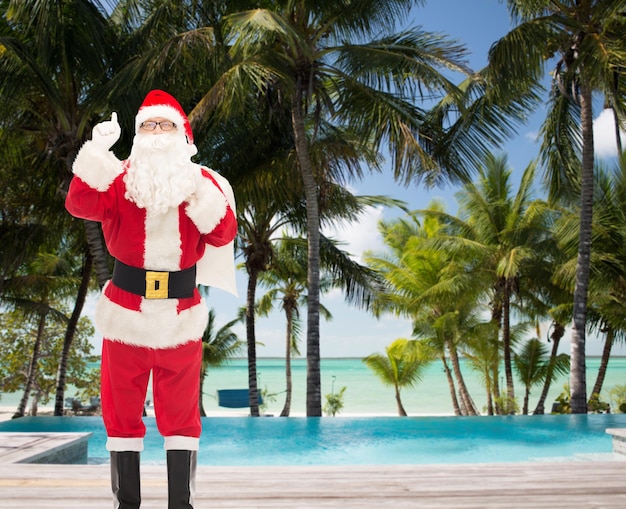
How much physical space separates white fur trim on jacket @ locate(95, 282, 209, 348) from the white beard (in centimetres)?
33

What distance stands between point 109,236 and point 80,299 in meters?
9.40

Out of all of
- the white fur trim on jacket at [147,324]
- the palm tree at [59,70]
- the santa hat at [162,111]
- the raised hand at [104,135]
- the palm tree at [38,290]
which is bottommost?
the white fur trim on jacket at [147,324]

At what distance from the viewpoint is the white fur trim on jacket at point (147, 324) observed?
2.11 m

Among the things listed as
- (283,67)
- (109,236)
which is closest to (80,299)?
(283,67)

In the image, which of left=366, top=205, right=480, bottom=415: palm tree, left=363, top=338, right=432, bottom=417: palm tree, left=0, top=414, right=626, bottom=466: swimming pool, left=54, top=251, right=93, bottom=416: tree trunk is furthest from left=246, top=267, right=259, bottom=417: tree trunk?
left=0, top=414, right=626, bottom=466: swimming pool

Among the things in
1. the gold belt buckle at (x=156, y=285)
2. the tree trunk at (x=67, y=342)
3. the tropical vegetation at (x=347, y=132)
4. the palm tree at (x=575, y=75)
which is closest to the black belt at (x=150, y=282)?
the gold belt buckle at (x=156, y=285)

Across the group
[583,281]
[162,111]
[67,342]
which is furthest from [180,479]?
[67,342]

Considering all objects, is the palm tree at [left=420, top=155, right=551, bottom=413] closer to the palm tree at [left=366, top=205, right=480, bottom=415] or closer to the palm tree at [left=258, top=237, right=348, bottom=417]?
the palm tree at [left=366, top=205, right=480, bottom=415]

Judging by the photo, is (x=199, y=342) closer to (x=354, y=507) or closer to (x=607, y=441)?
(x=354, y=507)

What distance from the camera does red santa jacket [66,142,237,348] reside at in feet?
6.89

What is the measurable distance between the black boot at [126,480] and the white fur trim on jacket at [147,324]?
0.40 meters

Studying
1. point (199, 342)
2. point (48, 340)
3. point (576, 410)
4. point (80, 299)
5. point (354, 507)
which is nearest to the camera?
point (199, 342)

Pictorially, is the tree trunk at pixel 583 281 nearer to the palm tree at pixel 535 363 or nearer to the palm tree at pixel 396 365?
the palm tree at pixel 535 363

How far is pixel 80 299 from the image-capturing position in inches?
432
